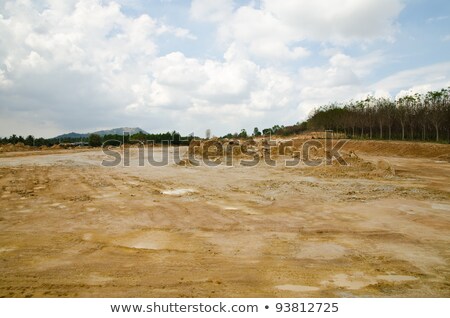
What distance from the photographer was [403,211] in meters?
8.65

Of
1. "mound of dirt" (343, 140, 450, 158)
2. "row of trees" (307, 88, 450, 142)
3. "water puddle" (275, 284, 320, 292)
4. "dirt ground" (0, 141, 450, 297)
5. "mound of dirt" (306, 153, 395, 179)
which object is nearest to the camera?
"water puddle" (275, 284, 320, 292)

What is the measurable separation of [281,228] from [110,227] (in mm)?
3769

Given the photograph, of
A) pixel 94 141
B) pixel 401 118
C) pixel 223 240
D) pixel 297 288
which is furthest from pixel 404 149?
pixel 94 141

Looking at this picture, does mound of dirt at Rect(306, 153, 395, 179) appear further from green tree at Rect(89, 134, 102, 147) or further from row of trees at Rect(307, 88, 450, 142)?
green tree at Rect(89, 134, 102, 147)

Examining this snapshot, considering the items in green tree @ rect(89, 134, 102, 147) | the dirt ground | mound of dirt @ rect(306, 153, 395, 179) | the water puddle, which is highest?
green tree @ rect(89, 134, 102, 147)

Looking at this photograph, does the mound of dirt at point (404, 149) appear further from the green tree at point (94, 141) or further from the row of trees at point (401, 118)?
the green tree at point (94, 141)

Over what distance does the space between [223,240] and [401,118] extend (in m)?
40.8

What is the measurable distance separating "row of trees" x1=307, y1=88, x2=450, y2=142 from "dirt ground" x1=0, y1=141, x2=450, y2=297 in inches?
1108

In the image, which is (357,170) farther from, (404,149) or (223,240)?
(404,149)

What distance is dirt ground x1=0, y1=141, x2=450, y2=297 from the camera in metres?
4.28

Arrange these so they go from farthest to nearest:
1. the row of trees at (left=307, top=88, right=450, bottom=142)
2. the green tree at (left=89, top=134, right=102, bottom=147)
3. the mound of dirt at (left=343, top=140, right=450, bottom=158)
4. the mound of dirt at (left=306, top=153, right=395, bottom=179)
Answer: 1. the green tree at (left=89, top=134, right=102, bottom=147)
2. the row of trees at (left=307, top=88, right=450, bottom=142)
3. the mound of dirt at (left=343, top=140, right=450, bottom=158)
4. the mound of dirt at (left=306, top=153, right=395, bottom=179)

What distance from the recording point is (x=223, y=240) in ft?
20.5

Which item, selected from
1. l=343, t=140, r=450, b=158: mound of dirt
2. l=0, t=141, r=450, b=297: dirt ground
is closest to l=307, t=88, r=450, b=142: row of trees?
l=343, t=140, r=450, b=158: mound of dirt

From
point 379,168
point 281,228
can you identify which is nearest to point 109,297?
point 281,228
